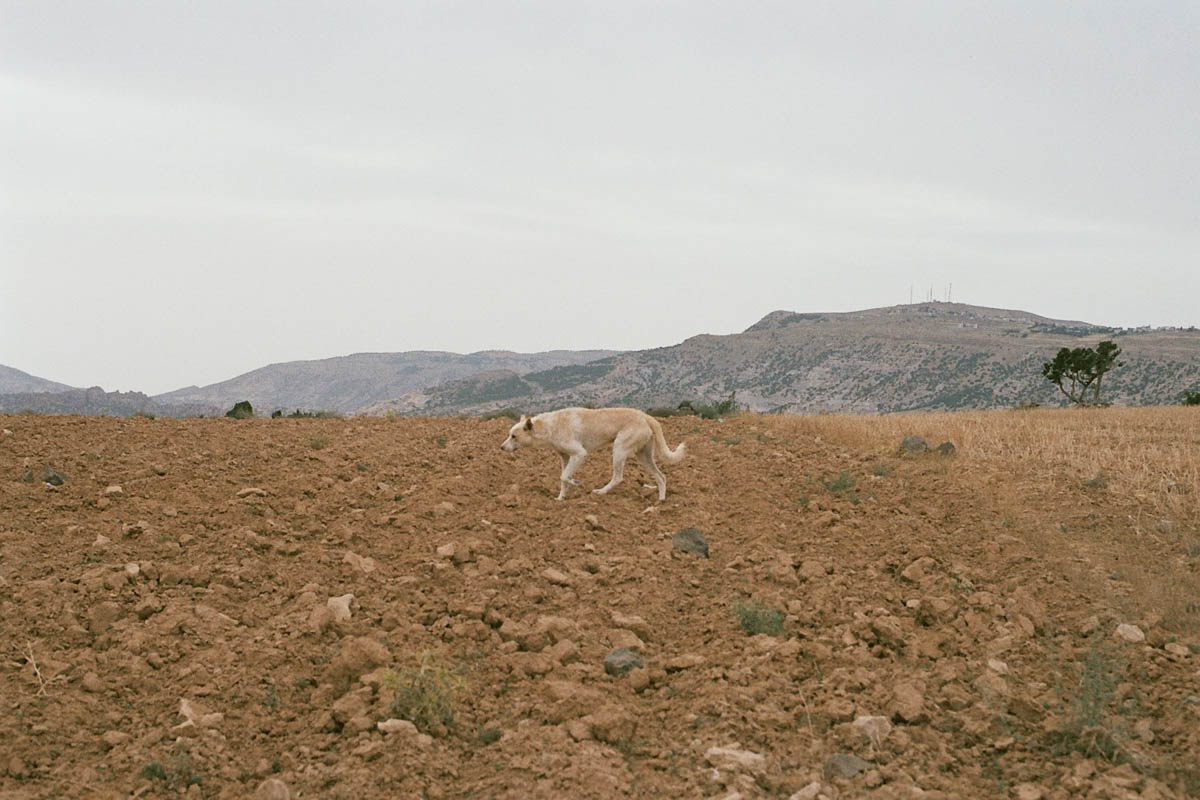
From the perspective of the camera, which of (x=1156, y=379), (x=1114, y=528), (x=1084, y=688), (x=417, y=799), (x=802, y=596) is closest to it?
(x=417, y=799)

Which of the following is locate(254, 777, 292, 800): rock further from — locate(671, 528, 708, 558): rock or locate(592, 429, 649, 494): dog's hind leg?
locate(592, 429, 649, 494): dog's hind leg

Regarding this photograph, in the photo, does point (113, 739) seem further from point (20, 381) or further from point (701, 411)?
point (20, 381)

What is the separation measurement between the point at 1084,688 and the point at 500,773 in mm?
3516

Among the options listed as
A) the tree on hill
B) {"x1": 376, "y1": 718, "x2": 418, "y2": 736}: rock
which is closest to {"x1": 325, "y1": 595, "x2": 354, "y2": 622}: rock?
{"x1": 376, "y1": 718, "x2": 418, "y2": 736}: rock

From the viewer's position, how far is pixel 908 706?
4926mm

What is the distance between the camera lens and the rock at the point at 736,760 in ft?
14.4

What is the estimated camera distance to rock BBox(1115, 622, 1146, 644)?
5754 mm

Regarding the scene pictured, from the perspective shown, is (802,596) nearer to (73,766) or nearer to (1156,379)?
(73,766)

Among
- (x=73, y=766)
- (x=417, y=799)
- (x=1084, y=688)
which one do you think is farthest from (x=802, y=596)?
(x=73, y=766)

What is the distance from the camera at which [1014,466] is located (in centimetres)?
1191

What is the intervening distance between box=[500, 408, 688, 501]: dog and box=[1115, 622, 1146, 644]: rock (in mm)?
5252

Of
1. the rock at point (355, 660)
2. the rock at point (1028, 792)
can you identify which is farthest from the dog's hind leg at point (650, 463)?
the rock at point (1028, 792)

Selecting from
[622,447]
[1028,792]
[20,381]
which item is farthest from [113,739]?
[20,381]

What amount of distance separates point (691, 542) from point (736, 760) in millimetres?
3722
